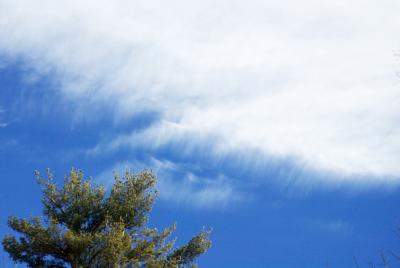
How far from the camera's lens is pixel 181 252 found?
85.7 ft

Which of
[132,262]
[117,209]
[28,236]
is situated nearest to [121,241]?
[132,262]

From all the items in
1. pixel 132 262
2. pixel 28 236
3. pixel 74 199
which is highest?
A: pixel 74 199

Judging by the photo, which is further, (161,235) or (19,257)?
(161,235)

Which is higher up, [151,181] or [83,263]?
[151,181]

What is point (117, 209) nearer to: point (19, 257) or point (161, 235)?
point (161, 235)

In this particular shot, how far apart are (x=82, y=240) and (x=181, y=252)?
5.51m

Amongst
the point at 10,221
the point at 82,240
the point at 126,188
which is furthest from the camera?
the point at 126,188

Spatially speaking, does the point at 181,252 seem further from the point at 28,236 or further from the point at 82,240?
the point at 28,236

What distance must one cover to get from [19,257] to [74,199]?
364 cm

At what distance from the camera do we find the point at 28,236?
24.0m

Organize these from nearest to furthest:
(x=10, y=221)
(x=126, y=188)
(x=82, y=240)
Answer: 1. (x=82, y=240)
2. (x=10, y=221)
3. (x=126, y=188)

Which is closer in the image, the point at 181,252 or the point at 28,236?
the point at 28,236

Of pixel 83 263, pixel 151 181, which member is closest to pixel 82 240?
pixel 83 263

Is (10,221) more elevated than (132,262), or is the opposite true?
(10,221)
